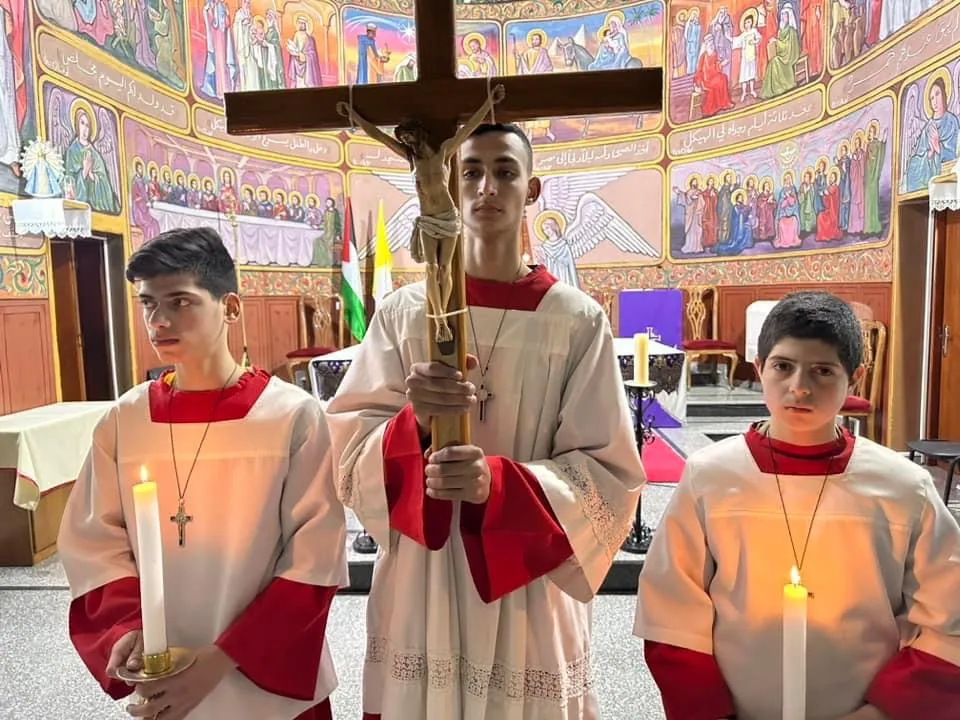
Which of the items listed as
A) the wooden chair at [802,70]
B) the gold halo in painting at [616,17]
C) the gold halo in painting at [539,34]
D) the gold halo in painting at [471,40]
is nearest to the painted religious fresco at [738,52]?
the wooden chair at [802,70]

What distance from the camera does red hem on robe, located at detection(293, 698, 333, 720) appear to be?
166cm

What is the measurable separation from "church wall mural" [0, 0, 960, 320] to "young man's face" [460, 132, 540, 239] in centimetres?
538

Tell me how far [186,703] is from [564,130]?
441 inches

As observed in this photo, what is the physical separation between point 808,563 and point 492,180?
102 centimetres

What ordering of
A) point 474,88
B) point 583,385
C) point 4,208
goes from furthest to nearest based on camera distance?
point 4,208 < point 583,385 < point 474,88

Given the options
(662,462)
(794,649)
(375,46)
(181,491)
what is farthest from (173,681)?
(375,46)

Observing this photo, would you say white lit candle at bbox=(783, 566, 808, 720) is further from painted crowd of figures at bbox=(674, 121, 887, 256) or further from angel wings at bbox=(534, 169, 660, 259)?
angel wings at bbox=(534, 169, 660, 259)

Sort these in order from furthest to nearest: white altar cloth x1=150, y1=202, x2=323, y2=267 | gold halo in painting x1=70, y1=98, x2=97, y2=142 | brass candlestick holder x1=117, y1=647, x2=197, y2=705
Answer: white altar cloth x1=150, y1=202, x2=323, y2=267 < gold halo in painting x1=70, y1=98, x2=97, y2=142 < brass candlestick holder x1=117, y1=647, x2=197, y2=705

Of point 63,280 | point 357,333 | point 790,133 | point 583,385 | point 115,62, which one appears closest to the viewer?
point 583,385

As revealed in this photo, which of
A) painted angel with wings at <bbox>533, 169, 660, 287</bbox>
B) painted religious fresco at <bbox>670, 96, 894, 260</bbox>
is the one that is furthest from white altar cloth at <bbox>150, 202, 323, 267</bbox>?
painted religious fresco at <bbox>670, 96, 894, 260</bbox>

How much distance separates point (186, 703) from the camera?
139 centimetres

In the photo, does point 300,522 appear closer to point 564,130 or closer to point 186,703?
point 186,703

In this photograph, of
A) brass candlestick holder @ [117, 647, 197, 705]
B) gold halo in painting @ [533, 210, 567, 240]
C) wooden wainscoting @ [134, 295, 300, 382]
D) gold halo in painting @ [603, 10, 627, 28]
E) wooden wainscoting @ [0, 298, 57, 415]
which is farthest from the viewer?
gold halo in painting @ [533, 210, 567, 240]

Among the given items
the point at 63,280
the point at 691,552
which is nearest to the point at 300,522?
the point at 691,552
